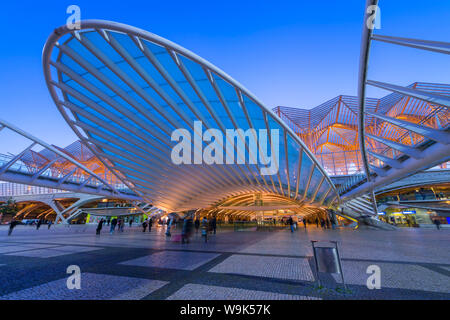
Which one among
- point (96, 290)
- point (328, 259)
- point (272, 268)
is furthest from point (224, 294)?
point (96, 290)

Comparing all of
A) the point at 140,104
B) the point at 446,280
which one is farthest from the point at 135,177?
the point at 446,280

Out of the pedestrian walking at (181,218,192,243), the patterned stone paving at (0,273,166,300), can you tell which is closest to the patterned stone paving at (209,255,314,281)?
the patterned stone paving at (0,273,166,300)

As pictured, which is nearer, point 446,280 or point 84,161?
point 446,280

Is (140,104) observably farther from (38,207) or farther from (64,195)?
(38,207)

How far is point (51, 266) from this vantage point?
5.11 metres

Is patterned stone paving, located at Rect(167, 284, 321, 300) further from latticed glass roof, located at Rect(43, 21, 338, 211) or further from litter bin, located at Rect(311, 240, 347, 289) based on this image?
latticed glass roof, located at Rect(43, 21, 338, 211)

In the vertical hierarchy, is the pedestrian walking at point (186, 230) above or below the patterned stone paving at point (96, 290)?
below

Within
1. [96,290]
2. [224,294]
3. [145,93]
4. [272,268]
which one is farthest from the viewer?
[145,93]

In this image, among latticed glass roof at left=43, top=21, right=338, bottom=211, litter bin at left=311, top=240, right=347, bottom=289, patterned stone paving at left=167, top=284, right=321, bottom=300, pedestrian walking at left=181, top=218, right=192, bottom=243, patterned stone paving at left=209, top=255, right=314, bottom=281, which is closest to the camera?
patterned stone paving at left=167, top=284, right=321, bottom=300

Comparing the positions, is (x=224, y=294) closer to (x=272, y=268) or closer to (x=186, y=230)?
(x=272, y=268)

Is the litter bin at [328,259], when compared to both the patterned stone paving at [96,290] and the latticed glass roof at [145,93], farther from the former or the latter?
the latticed glass roof at [145,93]

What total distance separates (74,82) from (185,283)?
11.8 m

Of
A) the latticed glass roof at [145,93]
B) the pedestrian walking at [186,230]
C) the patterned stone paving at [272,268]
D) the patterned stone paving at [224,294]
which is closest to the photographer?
the patterned stone paving at [224,294]

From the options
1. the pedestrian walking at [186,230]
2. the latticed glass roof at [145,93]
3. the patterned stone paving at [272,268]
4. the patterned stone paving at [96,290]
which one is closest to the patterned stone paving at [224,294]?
the patterned stone paving at [96,290]
